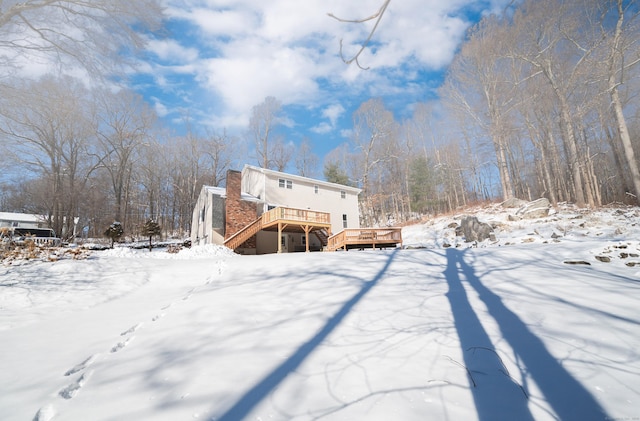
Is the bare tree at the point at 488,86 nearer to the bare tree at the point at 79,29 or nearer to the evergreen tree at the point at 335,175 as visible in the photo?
the evergreen tree at the point at 335,175

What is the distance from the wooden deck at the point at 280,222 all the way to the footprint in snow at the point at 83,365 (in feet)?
39.6

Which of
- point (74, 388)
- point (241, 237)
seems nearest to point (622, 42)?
point (74, 388)

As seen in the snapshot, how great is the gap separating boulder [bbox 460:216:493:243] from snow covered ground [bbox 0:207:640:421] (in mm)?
7345

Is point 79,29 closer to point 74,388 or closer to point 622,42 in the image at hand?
point 74,388

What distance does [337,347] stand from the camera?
9.19 feet

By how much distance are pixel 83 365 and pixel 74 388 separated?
500 millimetres

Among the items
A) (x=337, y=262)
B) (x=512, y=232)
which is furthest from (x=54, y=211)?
(x=512, y=232)

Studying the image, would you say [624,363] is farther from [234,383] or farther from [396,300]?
[234,383]

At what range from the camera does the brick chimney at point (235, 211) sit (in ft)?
54.7

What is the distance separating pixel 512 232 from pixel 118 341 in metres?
15.4

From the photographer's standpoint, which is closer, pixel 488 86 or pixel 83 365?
pixel 83 365

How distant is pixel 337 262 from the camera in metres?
7.71

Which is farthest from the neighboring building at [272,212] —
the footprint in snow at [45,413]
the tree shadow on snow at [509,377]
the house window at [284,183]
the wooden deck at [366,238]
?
the footprint in snow at [45,413]

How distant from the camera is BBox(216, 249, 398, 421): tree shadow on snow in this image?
1.85 meters
